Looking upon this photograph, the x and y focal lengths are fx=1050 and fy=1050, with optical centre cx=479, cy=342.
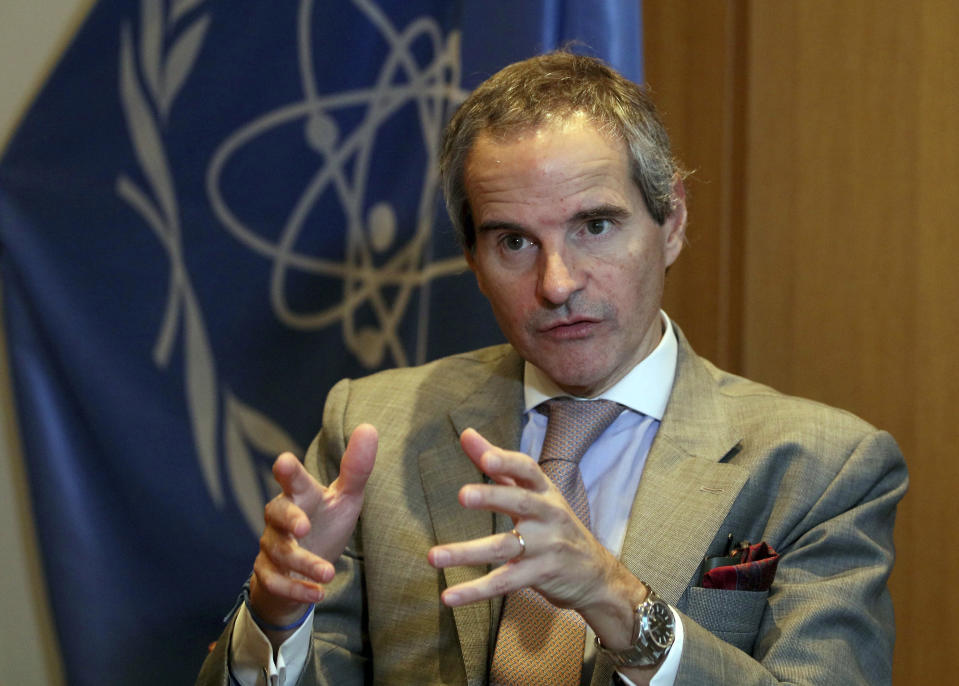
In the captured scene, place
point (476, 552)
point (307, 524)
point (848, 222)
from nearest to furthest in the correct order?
point (476, 552) → point (307, 524) → point (848, 222)

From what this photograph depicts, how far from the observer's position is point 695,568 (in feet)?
4.66

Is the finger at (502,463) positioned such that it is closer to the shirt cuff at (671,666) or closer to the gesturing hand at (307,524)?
the gesturing hand at (307,524)

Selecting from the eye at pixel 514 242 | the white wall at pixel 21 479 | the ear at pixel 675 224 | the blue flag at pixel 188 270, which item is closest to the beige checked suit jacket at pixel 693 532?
the ear at pixel 675 224

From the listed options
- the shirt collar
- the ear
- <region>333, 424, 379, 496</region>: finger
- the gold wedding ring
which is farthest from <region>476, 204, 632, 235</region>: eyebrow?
the gold wedding ring

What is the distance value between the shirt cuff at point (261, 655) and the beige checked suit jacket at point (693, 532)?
2 centimetres

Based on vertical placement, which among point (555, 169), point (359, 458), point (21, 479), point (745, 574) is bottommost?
point (21, 479)

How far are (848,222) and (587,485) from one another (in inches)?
29.9

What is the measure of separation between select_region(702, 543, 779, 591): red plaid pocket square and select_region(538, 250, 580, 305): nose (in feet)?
1.41

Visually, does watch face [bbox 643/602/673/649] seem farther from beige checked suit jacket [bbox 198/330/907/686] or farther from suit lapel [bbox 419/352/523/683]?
suit lapel [bbox 419/352/523/683]

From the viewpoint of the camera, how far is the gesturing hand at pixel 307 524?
123 cm

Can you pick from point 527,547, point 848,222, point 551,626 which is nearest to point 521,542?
point 527,547

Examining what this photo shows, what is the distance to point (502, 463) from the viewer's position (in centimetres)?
113

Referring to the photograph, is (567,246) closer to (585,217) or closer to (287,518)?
(585,217)

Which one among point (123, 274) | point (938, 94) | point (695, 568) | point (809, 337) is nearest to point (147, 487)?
point (123, 274)
